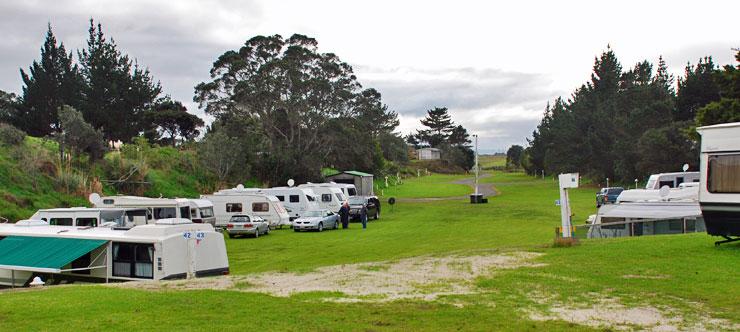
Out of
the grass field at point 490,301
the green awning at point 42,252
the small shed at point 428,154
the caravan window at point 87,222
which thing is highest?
the small shed at point 428,154

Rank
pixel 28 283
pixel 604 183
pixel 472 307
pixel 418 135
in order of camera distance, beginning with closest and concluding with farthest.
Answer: pixel 472 307, pixel 28 283, pixel 604 183, pixel 418 135

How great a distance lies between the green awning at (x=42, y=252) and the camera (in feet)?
52.6

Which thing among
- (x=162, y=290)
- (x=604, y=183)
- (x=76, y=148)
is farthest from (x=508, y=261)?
(x=604, y=183)

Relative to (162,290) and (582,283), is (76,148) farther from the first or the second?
(582,283)

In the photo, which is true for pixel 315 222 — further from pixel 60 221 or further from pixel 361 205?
pixel 60 221

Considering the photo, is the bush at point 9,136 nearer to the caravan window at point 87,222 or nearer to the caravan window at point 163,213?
the caravan window at point 163,213

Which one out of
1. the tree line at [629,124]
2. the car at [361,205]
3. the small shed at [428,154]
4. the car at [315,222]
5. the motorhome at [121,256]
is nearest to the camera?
the motorhome at [121,256]

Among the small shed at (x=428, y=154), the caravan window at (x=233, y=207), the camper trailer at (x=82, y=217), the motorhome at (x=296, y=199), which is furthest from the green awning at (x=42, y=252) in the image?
the small shed at (x=428, y=154)

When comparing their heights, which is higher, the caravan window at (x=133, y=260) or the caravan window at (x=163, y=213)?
the caravan window at (x=163, y=213)

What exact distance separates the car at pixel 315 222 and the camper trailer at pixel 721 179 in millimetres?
21087

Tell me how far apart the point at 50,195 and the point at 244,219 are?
455 inches

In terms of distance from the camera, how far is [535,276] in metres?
12.8

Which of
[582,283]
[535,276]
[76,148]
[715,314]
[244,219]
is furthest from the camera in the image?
[76,148]

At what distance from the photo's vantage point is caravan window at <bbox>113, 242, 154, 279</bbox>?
15828 mm
